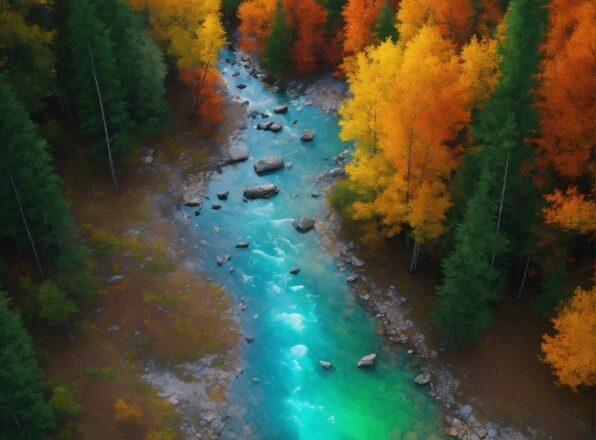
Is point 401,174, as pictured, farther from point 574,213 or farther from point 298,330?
point 298,330

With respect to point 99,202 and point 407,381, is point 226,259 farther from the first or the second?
point 407,381

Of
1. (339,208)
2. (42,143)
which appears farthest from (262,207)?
(42,143)

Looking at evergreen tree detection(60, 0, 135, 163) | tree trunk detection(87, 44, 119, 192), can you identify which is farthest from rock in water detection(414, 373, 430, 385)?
evergreen tree detection(60, 0, 135, 163)

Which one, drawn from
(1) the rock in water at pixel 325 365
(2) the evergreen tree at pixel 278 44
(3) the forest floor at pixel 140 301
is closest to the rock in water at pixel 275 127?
(3) the forest floor at pixel 140 301

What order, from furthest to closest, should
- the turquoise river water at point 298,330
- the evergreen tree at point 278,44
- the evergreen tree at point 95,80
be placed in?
the evergreen tree at point 278,44, the evergreen tree at point 95,80, the turquoise river water at point 298,330

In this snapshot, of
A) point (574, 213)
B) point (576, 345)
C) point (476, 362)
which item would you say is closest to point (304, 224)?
point (476, 362)

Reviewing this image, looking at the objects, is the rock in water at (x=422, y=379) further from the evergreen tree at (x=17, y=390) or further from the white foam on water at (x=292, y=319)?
the evergreen tree at (x=17, y=390)
